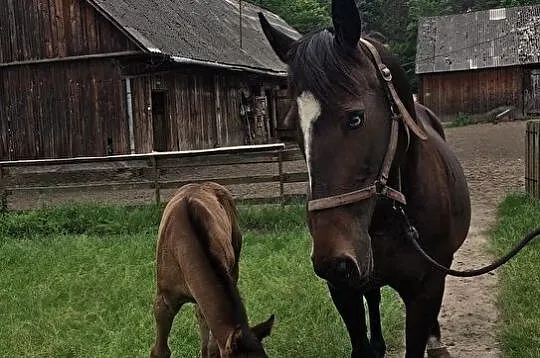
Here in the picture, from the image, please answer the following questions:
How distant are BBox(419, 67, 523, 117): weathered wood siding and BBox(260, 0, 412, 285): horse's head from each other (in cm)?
3391

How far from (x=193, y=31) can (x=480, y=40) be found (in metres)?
22.1

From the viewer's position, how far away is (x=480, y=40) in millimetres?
36938

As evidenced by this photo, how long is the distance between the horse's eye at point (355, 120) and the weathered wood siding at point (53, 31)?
13.8m

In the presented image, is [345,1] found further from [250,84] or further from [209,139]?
[250,84]

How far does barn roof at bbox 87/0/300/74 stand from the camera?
15.7 meters

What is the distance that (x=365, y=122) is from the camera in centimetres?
263

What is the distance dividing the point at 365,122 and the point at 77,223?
26.6ft

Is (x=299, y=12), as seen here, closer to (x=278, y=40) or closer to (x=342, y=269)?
(x=278, y=40)

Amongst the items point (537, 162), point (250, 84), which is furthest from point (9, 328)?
point (250, 84)

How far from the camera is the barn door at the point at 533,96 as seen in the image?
33.9 meters

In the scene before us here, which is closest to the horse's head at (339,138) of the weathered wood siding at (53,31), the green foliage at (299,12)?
the weathered wood siding at (53,31)

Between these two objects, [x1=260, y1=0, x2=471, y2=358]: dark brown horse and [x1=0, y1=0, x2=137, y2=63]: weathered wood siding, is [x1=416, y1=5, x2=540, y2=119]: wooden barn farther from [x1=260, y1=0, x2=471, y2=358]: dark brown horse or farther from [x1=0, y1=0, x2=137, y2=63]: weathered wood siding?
[x1=260, y1=0, x2=471, y2=358]: dark brown horse

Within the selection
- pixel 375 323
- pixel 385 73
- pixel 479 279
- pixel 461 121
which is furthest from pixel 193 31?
pixel 461 121

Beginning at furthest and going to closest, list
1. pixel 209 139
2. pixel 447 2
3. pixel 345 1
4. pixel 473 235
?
pixel 447 2 → pixel 209 139 → pixel 473 235 → pixel 345 1
